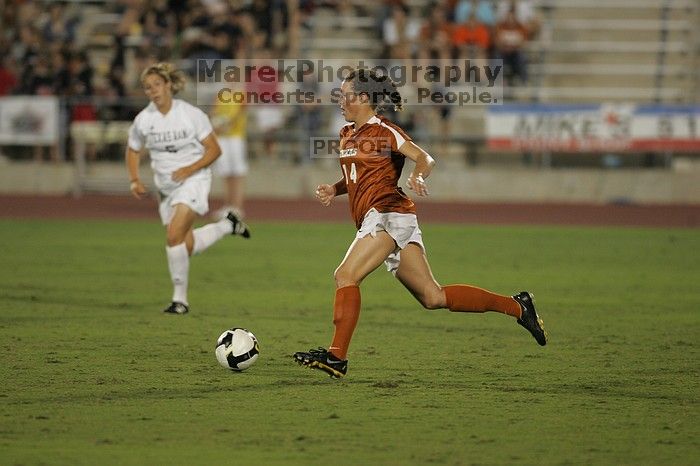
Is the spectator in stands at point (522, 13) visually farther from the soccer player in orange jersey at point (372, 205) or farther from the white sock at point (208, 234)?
the soccer player in orange jersey at point (372, 205)

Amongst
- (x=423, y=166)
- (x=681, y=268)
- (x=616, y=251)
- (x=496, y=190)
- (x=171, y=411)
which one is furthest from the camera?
(x=496, y=190)

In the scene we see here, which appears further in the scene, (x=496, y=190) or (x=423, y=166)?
(x=496, y=190)

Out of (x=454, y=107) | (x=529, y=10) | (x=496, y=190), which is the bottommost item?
(x=496, y=190)

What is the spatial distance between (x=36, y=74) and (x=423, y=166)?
58.9ft

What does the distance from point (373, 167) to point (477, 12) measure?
18.4 meters

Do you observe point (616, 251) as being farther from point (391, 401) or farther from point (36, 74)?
point (36, 74)

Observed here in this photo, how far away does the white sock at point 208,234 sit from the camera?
37.4 ft

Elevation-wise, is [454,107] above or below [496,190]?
above

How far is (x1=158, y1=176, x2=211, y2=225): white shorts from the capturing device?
35.8ft

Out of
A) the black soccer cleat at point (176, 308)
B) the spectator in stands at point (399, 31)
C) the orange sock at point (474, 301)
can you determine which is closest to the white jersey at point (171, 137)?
the black soccer cleat at point (176, 308)

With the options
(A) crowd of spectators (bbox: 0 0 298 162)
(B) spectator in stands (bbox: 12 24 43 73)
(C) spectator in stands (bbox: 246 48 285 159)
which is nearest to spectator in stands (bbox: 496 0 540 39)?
(A) crowd of spectators (bbox: 0 0 298 162)

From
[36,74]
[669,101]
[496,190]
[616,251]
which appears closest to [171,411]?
[616,251]

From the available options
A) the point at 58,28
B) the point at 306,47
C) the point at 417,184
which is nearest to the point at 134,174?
the point at 417,184

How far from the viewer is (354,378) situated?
7.78 m
